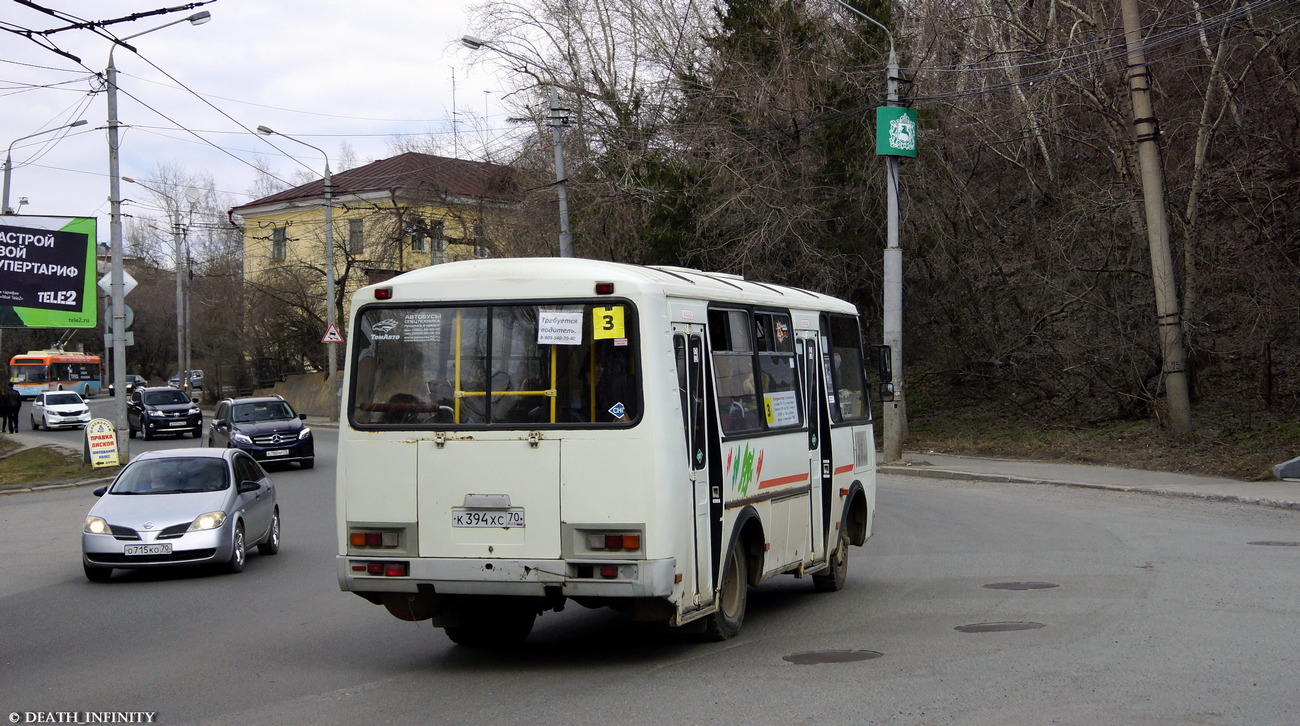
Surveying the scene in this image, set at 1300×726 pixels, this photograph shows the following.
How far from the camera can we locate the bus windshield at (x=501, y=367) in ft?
26.1

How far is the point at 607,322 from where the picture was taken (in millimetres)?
8008

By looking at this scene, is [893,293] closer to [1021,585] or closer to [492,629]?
[1021,585]

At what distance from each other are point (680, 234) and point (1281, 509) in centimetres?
1489

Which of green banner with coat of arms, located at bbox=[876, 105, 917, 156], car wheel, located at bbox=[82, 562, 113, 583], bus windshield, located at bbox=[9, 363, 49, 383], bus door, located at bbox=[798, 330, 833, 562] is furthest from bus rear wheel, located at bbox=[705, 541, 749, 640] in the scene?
bus windshield, located at bbox=[9, 363, 49, 383]

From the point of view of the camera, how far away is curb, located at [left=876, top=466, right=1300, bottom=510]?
692 inches

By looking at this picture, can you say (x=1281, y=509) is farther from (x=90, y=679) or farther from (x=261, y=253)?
(x=261, y=253)

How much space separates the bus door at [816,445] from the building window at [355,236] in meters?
46.2

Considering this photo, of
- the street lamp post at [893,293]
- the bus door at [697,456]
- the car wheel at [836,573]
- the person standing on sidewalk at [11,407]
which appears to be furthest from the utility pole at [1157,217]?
the person standing on sidewalk at [11,407]

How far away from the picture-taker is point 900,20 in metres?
30.1

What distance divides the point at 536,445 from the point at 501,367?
59 centimetres

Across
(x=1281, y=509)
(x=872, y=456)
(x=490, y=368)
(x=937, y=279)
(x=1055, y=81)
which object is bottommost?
(x=1281, y=509)

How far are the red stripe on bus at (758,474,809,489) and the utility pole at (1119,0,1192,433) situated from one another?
47.0ft

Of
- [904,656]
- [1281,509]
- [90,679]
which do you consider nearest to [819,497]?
[904,656]

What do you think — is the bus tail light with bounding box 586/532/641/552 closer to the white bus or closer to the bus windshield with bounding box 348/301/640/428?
the white bus
